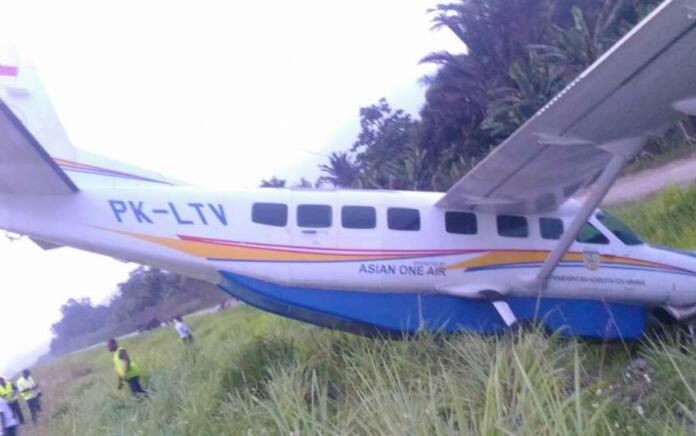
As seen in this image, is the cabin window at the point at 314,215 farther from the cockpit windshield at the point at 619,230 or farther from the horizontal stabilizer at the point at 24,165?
the cockpit windshield at the point at 619,230

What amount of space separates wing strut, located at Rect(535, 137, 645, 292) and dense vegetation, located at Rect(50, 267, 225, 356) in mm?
20129

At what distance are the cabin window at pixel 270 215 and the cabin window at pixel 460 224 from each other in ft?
7.00

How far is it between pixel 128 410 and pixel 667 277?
714 cm

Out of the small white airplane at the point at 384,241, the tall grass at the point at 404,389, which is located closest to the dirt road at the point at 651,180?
the small white airplane at the point at 384,241

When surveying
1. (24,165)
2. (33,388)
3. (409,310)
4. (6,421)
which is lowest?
(33,388)

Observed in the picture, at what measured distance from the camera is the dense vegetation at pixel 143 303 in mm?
34688

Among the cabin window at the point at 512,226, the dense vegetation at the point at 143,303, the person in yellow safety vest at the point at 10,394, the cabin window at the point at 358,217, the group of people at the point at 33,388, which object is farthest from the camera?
the dense vegetation at the point at 143,303

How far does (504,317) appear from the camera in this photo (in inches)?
395

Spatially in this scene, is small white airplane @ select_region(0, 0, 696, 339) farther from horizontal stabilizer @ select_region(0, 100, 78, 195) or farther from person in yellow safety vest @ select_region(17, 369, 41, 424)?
person in yellow safety vest @ select_region(17, 369, 41, 424)

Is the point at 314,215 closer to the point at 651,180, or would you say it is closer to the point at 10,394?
the point at 10,394

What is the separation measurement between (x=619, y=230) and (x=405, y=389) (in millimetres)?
6161

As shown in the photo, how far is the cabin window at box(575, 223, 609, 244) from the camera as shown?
35.7ft

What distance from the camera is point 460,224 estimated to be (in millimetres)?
10625

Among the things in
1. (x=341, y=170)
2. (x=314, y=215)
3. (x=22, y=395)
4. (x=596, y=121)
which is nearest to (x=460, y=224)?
(x=314, y=215)
